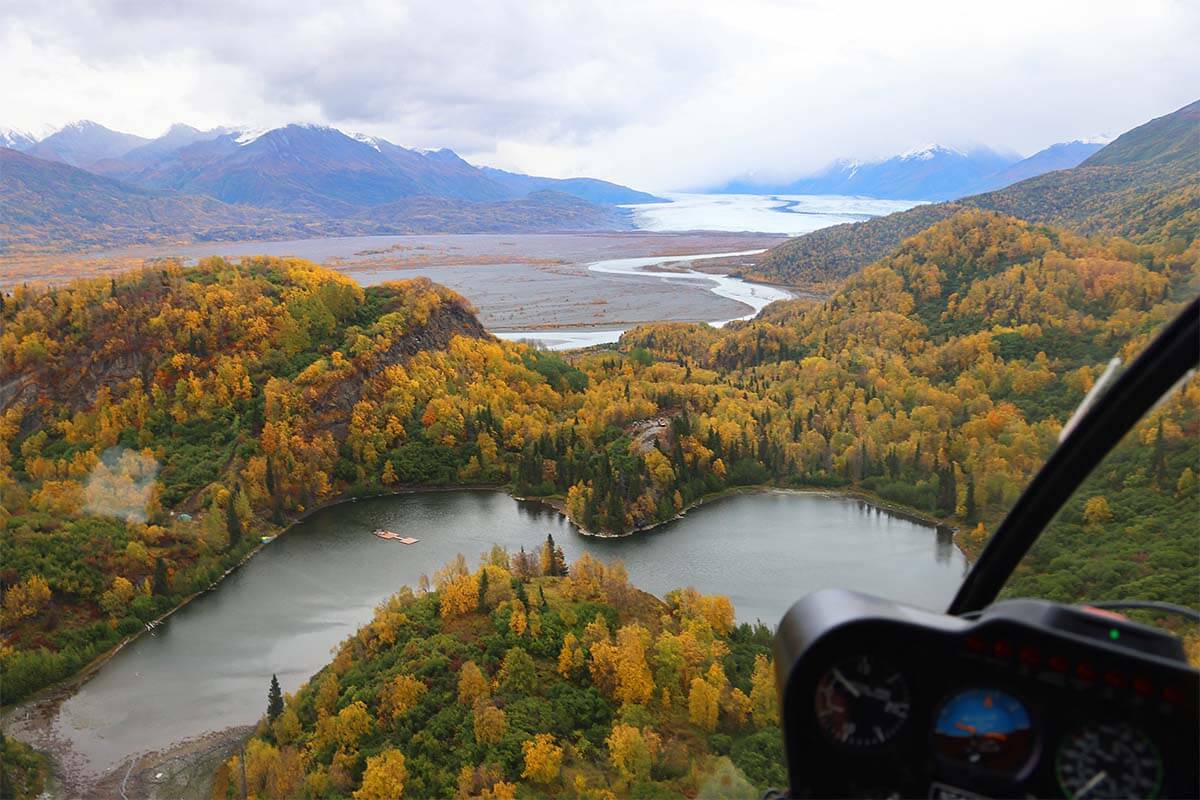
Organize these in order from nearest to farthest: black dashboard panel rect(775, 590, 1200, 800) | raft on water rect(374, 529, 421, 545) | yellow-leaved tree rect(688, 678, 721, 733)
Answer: black dashboard panel rect(775, 590, 1200, 800) → yellow-leaved tree rect(688, 678, 721, 733) → raft on water rect(374, 529, 421, 545)

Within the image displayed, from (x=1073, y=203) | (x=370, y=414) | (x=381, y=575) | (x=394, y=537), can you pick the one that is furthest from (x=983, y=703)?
(x=1073, y=203)

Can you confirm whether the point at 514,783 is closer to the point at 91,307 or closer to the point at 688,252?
the point at 91,307

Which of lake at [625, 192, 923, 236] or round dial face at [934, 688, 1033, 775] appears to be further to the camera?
lake at [625, 192, 923, 236]

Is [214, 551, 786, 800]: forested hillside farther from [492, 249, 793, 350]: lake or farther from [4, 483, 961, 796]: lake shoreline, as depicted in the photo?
[492, 249, 793, 350]: lake

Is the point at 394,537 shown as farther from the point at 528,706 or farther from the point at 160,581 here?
the point at 528,706

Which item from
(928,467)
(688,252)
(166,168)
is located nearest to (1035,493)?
(928,467)

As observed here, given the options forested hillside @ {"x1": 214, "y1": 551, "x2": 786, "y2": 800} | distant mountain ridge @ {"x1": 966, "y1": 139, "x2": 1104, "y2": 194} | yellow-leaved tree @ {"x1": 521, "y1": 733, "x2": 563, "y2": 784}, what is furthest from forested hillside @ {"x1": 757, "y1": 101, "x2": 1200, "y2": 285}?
distant mountain ridge @ {"x1": 966, "y1": 139, "x2": 1104, "y2": 194}

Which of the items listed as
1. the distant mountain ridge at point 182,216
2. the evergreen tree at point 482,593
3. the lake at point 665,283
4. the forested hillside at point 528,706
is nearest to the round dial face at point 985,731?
the forested hillside at point 528,706

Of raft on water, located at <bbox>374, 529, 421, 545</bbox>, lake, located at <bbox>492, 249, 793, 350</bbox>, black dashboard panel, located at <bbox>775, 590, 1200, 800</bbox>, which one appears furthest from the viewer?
lake, located at <bbox>492, 249, 793, 350</bbox>
